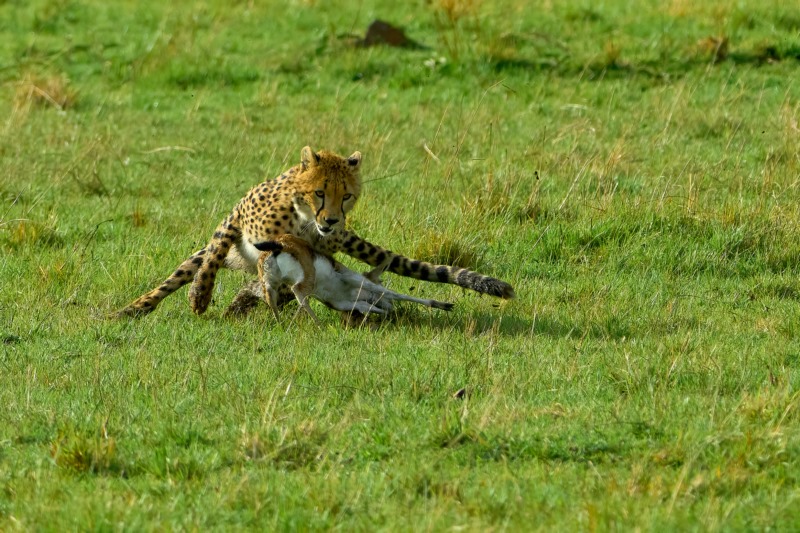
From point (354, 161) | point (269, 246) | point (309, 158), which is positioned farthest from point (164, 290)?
point (354, 161)

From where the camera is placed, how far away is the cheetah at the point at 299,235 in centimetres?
645

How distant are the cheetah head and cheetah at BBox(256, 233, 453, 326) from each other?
166mm

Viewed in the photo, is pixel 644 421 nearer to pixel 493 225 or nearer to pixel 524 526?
pixel 524 526

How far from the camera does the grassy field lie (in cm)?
436

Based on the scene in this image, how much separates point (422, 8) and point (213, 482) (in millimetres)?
10561

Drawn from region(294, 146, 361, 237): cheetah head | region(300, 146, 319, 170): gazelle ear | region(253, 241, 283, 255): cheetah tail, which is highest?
region(300, 146, 319, 170): gazelle ear

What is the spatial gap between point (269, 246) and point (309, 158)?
0.59 m

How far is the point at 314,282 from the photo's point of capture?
6332 millimetres

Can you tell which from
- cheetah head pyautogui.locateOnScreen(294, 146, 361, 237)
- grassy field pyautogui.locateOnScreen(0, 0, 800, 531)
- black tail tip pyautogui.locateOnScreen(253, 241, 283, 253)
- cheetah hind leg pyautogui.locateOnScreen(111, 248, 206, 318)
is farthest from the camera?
cheetah hind leg pyautogui.locateOnScreen(111, 248, 206, 318)

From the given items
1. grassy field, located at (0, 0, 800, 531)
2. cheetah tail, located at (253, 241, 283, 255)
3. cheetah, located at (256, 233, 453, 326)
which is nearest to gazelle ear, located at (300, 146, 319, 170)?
cheetah, located at (256, 233, 453, 326)

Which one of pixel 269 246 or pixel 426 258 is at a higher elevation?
pixel 269 246

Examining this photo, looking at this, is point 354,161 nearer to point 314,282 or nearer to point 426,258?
point 314,282

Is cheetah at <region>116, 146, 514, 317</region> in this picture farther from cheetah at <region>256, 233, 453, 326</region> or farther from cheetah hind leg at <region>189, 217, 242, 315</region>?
cheetah at <region>256, 233, 453, 326</region>

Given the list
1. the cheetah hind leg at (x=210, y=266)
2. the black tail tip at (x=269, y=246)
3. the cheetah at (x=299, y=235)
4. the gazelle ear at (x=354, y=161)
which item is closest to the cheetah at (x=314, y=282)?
the black tail tip at (x=269, y=246)
